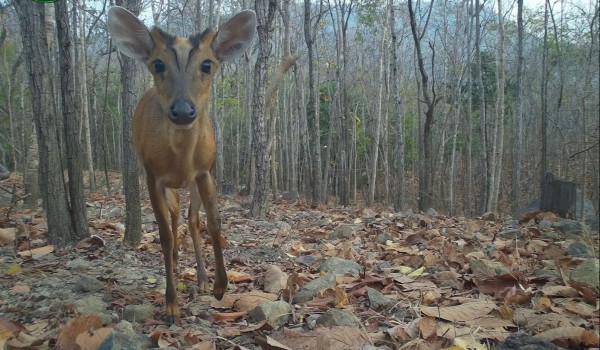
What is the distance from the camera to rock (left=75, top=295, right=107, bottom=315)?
3119 millimetres

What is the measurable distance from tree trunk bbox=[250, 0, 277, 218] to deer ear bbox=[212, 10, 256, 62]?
15.8ft

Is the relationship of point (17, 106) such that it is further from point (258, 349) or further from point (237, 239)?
point (258, 349)

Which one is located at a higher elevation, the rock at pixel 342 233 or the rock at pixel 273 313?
the rock at pixel 273 313

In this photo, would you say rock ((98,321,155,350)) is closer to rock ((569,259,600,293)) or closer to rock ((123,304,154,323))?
rock ((123,304,154,323))

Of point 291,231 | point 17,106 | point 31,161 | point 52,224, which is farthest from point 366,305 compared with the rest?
point 17,106

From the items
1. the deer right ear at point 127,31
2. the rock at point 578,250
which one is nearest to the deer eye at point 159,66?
the deer right ear at point 127,31

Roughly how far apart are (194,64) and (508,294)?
8.78ft

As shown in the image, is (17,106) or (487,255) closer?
(487,255)

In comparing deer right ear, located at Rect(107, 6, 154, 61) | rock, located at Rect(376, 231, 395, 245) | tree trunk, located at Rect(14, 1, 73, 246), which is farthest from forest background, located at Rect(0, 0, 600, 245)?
rock, located at Rect(376, 231, 395, 245)

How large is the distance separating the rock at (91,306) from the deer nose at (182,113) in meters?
1.30

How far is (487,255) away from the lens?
15.8 feet

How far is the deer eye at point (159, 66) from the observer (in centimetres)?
365

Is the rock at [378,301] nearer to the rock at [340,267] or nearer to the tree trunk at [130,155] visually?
the rock at [340,267]

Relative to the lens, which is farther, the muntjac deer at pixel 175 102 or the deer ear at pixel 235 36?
the deer ear at pixel 235 36
